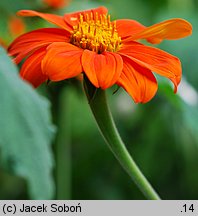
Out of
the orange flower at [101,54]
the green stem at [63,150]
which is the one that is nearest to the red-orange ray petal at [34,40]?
the orange flower at [101,54]

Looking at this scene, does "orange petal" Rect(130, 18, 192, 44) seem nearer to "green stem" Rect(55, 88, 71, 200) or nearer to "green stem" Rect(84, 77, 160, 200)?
"green stem" Rect(84, 77, 160, 200)

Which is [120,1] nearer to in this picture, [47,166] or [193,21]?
[193,21]

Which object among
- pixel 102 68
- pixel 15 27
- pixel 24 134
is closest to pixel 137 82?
pixel 102 68

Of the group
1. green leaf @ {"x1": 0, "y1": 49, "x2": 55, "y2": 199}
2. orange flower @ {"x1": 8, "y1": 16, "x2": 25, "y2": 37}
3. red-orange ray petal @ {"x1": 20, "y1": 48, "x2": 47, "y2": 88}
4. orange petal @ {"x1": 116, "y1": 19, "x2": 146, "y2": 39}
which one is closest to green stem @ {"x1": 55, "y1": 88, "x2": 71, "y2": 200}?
orange flower @ {"x1": 8, "y1": 16, "x2": 25, "y2": 37}

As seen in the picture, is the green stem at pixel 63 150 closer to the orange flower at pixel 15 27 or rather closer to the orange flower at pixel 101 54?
the orange flower at pixel 15 27
